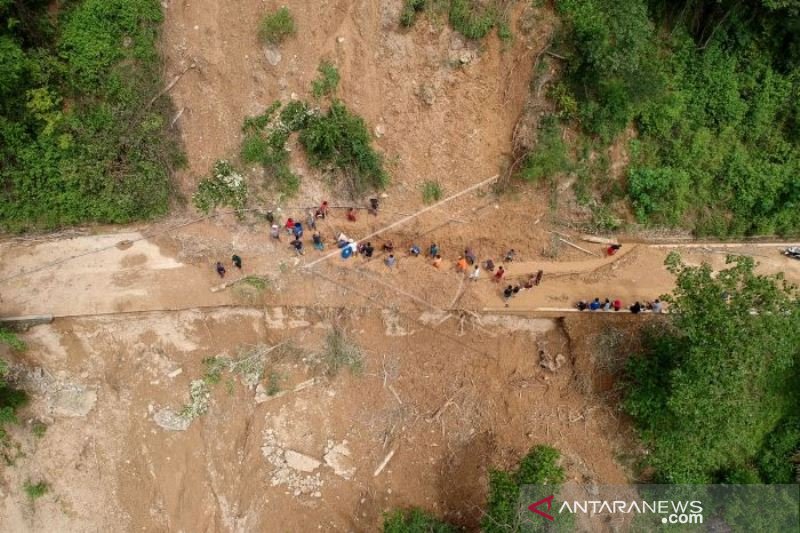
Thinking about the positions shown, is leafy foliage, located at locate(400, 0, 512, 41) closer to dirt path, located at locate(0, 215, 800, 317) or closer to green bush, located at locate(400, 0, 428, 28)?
green bush, located at locate(400, 0, 428, 28)

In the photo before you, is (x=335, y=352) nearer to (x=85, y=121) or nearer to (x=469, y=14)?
(x=85, y=121)

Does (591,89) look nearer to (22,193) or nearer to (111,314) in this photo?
(111,314)

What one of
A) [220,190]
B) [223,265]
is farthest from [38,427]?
[220,190]

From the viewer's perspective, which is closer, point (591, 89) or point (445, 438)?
point (445, 438)

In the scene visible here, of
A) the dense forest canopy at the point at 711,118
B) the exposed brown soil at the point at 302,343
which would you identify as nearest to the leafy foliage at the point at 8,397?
the exposed brown soil at the point at 302,343

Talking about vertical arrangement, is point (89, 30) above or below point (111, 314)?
above

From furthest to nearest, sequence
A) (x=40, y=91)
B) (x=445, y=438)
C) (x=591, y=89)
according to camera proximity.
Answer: (x=591, y=89), (x=445, y=438), (x=40, y=91)

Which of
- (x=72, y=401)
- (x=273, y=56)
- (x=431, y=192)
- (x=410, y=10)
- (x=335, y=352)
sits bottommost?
(x=72, y=401)

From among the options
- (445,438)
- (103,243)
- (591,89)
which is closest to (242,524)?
(445,438)
